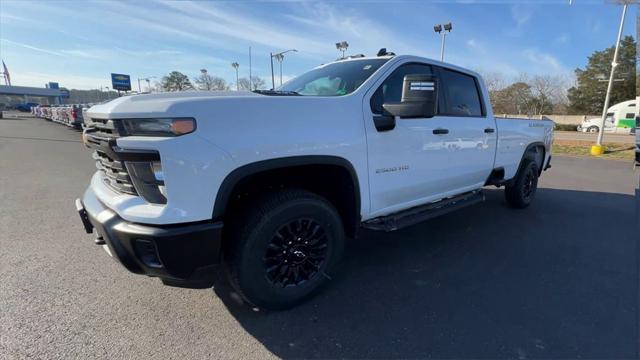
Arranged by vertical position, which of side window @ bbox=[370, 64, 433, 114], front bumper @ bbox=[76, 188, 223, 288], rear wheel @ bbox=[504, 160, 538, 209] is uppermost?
side window @ bbox=[370, 64, 433, 114]

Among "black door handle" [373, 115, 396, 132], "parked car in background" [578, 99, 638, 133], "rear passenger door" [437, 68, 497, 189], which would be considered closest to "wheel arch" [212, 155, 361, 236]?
"black door handle" [373, 115, 396, 132]

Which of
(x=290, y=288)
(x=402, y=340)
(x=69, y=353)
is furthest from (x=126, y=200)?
(x=402, y=340)

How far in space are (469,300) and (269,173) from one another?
194 centimetres

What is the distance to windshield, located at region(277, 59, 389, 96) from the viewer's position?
3068 millimetres

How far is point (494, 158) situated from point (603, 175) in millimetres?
7052

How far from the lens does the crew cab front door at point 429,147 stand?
9.43 feet

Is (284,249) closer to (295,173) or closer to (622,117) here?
(295,173)

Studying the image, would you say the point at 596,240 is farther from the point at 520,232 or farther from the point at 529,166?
the point at 529,166

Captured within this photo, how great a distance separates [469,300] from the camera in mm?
2797

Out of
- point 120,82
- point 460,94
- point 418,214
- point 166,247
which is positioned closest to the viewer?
point 166,247

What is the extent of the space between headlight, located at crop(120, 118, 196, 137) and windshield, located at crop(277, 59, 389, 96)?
1.44 meters

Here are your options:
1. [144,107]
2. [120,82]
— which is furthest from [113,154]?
[120,82]

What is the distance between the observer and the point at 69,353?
2.13 metres

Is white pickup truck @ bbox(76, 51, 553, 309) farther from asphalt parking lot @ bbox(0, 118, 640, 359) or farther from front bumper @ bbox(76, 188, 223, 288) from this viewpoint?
asphalt parking lot @ bbox(0, 118, 640, 359)
